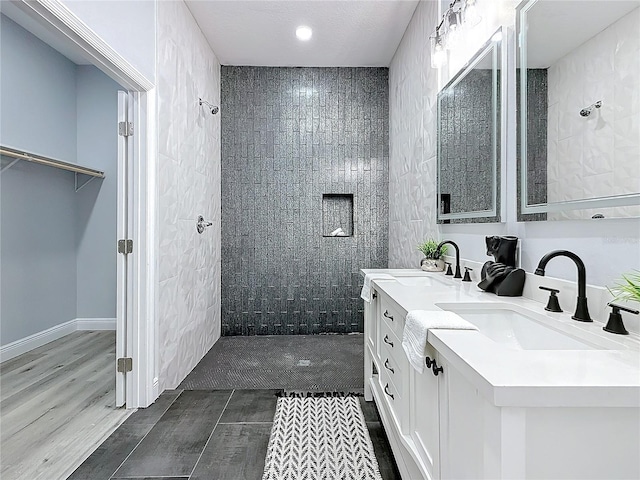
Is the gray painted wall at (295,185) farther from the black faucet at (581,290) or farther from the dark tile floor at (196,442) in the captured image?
the black faucet at (581,290)

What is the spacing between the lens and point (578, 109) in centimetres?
137

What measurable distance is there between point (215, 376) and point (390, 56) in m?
3.38

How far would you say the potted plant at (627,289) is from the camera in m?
0.98

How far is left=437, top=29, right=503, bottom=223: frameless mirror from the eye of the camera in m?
1.94

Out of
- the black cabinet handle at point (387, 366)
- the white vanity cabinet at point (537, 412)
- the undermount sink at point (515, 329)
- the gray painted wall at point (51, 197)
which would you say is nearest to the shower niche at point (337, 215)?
the gray painted wall at point (51, 197)

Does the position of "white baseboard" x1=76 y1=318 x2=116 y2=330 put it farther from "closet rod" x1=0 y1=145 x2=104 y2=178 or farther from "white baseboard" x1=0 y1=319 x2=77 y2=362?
"closet rod" x1=0 y1=145 x2=104 y2=178

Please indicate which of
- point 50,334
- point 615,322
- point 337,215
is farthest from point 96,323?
point 615,322

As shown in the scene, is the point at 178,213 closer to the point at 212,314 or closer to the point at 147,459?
the point at 212,314

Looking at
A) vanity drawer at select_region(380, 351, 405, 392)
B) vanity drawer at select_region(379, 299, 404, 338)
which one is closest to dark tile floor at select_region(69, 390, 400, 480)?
vanity drawer at select_region(380, 351, 405, 392)

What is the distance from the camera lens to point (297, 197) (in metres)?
4.36

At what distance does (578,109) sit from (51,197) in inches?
170

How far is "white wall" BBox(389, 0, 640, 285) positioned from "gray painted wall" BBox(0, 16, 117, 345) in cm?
296

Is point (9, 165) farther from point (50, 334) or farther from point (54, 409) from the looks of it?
point (54, 409)

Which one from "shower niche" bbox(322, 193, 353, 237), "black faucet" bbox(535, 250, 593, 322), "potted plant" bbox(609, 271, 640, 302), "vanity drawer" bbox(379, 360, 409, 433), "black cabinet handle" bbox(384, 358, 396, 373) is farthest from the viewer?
"shower niche" bbox(322, 193, 353, 237)
